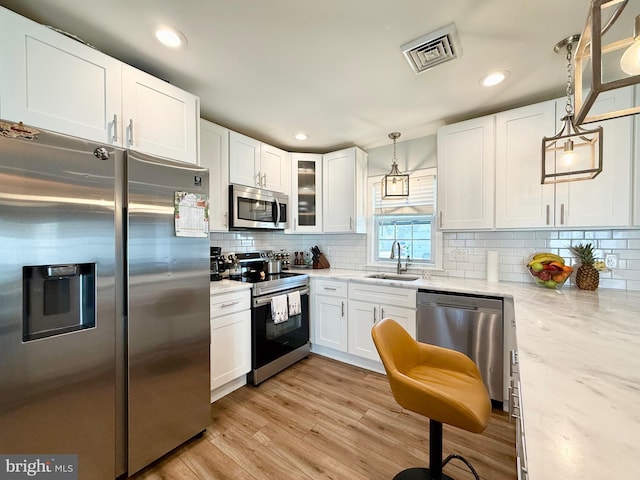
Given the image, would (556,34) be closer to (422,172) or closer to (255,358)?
(422,172)

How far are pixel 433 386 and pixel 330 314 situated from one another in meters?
1.76

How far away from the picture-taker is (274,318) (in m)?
2.51

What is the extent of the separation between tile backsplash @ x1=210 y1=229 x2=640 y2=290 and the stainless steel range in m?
0.41

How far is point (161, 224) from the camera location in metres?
1.53

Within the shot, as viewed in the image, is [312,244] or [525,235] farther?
[312,244]

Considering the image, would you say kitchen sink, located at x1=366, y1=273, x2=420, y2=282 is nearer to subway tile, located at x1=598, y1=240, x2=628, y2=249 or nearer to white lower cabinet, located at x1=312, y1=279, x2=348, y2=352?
white lower cabinet, located at x1=312, y1=279, x2=348, y2=352

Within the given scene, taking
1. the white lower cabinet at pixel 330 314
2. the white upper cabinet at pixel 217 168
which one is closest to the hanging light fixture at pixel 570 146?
the white lower cabinet at pixel 330 314

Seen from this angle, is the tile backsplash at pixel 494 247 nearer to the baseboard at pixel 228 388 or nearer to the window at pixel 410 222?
the window at pixel 410 222

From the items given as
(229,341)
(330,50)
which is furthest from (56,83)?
(229,341)

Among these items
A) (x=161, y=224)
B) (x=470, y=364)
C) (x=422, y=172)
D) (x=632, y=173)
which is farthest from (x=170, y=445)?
(x=632, y=173)

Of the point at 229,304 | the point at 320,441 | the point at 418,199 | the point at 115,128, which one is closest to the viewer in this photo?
the point at 115,128

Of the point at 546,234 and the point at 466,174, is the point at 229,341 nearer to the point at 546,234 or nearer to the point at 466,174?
the point at 466,174

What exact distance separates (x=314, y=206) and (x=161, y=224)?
2.08 meters

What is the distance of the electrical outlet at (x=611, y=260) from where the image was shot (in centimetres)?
210
